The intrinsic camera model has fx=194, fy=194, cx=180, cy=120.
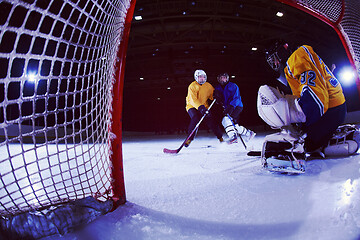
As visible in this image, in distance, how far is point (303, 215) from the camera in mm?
710

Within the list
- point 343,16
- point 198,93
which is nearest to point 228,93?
point 198,93

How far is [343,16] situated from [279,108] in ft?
4.09

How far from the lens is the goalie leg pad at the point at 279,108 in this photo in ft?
4.33

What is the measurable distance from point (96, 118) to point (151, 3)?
5.67 meters

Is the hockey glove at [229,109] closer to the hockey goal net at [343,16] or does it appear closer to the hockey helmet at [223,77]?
the hockey helmet at [223,77]

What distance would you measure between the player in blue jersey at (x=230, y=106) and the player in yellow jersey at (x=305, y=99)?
4.37 feet

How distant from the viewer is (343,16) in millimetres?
1748

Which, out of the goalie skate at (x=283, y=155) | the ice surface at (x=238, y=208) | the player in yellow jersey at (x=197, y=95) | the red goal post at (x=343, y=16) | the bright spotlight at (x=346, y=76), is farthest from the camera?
the bright spotlight at (x=346, y=76)

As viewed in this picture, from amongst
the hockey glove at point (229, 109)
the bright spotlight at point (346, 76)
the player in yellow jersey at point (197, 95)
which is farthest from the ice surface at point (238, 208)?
the bright spotlight at point (346, 76)

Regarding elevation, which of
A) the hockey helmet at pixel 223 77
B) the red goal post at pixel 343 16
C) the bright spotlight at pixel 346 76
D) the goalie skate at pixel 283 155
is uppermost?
the bright spotlight at pixel 346 76

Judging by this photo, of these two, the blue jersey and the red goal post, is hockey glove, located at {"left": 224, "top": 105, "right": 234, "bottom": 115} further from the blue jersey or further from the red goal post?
the red goal post

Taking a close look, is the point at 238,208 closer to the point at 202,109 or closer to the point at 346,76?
the point at 202,109

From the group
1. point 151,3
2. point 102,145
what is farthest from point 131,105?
point 102,145

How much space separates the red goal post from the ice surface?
4.11 ft
